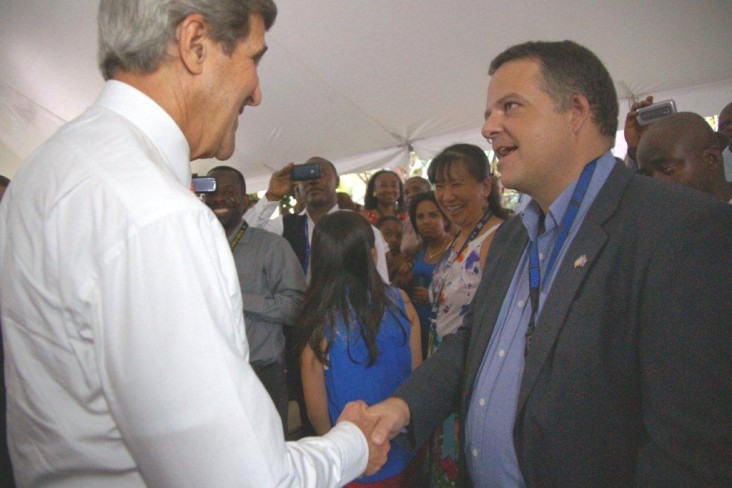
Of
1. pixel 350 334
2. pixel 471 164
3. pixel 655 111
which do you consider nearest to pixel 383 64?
pixel 471 164

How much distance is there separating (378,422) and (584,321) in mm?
737

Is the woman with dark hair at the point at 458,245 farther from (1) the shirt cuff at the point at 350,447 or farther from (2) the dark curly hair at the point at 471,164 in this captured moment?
(1) the shirt cuff at the point at 350,447

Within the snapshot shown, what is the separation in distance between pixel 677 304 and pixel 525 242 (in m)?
0.66

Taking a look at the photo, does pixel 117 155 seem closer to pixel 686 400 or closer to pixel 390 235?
pixel 686 400

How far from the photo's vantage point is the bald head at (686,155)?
2227 millimetres

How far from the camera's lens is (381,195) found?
5441 mm

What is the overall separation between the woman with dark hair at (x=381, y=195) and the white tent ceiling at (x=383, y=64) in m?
1.06

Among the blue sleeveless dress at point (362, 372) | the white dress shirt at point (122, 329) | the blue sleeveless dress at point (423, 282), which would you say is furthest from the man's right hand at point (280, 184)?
the white dress shirt at point (122, 329)

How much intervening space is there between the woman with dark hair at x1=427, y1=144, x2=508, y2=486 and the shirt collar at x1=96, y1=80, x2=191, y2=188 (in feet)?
5.85

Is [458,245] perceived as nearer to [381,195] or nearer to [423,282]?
[423,282]

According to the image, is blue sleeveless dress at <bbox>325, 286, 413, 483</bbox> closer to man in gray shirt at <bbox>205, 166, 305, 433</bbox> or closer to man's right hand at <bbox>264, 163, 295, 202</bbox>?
man in gray shirt at <bbox>205, 166, 305, 433</bbox>

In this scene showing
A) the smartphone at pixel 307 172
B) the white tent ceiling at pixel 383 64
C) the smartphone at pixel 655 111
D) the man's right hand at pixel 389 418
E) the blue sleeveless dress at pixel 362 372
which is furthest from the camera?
the white tent ceiling at pixel 383 64

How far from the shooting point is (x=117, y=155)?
785 millimetres

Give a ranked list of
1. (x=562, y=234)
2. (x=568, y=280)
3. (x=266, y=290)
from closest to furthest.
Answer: (x=568, y=280) → (x=562, y=234) → (x=266, y=290)
